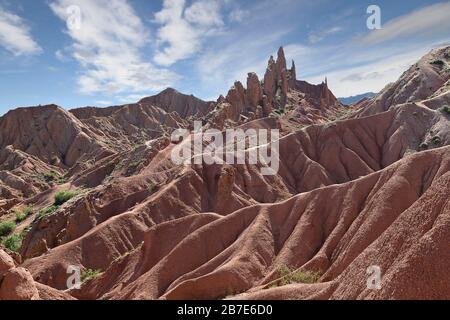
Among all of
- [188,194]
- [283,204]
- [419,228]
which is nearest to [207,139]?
[188,194]

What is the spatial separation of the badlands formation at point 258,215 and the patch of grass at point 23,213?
39cm

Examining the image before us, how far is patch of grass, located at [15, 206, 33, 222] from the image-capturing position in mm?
72688

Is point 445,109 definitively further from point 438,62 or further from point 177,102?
point 177,102

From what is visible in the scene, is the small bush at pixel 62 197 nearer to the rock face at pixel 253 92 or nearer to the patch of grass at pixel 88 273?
the patch of grass at pixel 88 273

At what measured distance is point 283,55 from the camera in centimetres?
13775

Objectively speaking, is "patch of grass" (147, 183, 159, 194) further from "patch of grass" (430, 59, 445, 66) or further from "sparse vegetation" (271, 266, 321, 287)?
"patch of grass" (430, 59, 445, 66)

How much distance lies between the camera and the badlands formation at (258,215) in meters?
18.8

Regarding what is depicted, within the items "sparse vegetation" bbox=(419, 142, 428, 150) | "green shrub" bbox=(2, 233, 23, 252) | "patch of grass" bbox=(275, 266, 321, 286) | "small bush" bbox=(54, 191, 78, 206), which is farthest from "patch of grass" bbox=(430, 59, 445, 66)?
"green shrub" bbox=(2, 233, 23, 252)

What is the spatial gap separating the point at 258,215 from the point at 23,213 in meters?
51.3

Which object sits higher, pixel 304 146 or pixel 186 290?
pixel 304 146

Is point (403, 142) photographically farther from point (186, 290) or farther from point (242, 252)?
point (186, 290)

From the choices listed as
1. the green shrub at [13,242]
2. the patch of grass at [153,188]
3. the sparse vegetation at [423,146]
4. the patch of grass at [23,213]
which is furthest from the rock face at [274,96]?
the green shrub at [13,242]

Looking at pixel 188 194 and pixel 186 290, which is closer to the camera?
pixel 186 290

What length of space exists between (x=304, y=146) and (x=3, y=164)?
77351 millimetres
